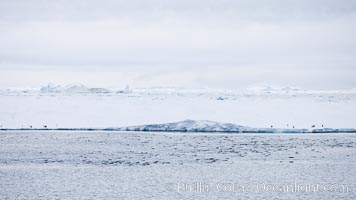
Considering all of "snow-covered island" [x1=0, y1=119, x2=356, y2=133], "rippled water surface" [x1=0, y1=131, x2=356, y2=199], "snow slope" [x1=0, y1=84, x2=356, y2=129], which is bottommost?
"rippled water surface" [x1=0, y1=131, x2=356, y2=199]

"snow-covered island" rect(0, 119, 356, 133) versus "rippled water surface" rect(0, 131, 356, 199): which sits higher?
"snow-covered island" rect(0, 119, 356, 133)

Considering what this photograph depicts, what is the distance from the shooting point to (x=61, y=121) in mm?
41375

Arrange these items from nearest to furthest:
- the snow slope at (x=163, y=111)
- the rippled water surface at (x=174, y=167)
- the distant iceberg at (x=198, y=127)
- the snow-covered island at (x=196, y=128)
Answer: the rippled water surface at (x=174, y=167) < the snow-covered island at (x=196, y=128) < the distant iceberg at (x=198, y=127) < the snow slope at (x=163, y=111)

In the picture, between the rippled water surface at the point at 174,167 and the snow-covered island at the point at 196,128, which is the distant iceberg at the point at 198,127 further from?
the rippled water surface at the point at 174,167

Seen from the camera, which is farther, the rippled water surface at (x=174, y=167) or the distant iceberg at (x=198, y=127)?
the distant iceberg at (x=198, y=127)

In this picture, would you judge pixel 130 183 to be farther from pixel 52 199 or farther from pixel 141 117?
pixel 141 117

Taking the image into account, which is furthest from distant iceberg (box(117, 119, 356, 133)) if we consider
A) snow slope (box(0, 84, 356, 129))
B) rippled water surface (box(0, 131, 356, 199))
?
rippled water surface (box(0, 131, 356, 199))

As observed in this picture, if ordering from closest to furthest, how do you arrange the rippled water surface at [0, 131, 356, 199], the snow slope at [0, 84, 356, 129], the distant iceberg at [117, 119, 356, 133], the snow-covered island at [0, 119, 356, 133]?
the rippled water surface at [0, 131, 356, 199], the snow-covered island at [0, 119, 356, 133], the distant iceberg at [117, 119, 356, 133], the snow slope at [0, 84, 356, 129]

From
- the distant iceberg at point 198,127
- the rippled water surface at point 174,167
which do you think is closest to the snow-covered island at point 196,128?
the distant iceberg at point 198,127

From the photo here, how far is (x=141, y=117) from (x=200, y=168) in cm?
2218

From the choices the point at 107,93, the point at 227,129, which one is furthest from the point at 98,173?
the point at 107,93

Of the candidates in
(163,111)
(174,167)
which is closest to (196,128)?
(163,111)

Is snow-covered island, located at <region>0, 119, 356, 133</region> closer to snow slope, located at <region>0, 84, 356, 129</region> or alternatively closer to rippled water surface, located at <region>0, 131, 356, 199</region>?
snow slope, located at <region>0, 84, 356, 129</region>

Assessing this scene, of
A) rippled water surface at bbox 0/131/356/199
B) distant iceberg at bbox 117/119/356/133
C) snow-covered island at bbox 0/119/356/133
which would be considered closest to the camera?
rippled water surface at bbox 0/131/356/199
